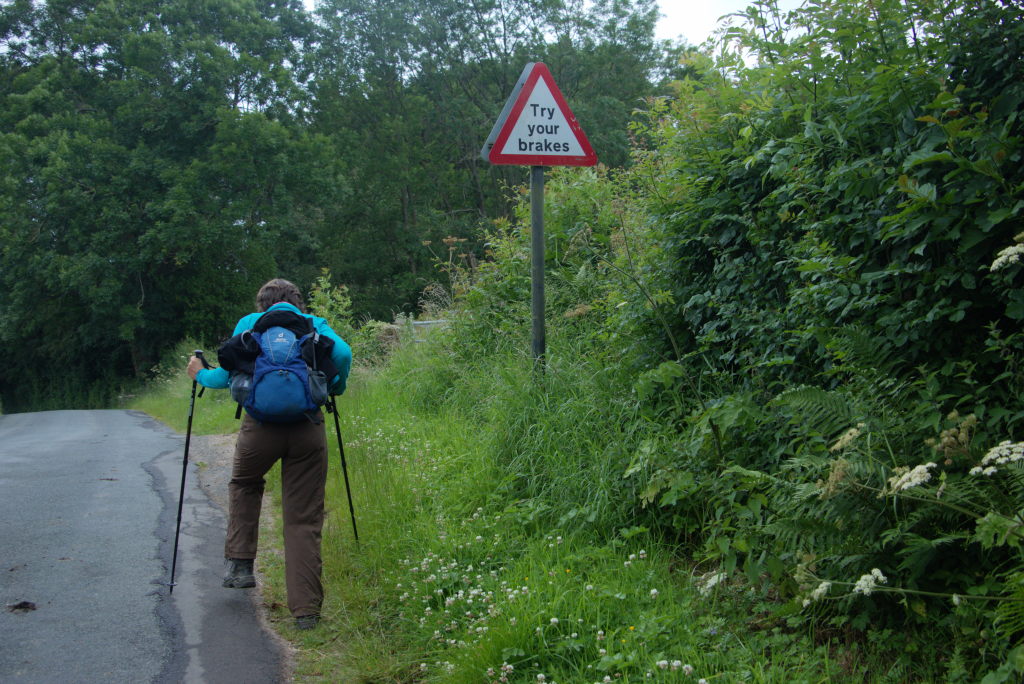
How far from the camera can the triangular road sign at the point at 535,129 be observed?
612cm

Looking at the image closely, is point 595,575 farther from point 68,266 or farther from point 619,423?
point 68,266

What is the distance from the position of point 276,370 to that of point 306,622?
4.62 feet

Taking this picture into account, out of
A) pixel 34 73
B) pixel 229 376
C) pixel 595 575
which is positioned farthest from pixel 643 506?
pixel 34 73

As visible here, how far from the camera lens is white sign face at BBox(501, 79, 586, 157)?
6.14 meters

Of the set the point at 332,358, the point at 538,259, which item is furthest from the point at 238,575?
the point at 538,259

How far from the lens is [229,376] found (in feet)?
16.6

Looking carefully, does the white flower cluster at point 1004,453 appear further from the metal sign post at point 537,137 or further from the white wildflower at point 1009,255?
the metal sign post at point 537,137

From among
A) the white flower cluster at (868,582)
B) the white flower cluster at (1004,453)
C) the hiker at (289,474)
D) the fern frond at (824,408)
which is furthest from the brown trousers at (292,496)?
the white flower cluster at (1004,453)

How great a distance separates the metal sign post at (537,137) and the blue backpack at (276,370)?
1.94 m

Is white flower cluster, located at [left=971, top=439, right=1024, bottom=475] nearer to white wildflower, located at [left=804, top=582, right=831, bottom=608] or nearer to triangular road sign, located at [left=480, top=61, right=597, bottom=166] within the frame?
white wildflower, located at [left=804, top=582, right=831, bottom=608]

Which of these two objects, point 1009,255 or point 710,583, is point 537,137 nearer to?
point 710,583

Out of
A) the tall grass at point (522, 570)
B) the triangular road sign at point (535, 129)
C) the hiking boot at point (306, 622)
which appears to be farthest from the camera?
the triangular road sign at point (535, 129)

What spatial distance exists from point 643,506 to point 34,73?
3536cm

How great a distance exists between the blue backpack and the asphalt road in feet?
4.07
